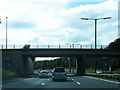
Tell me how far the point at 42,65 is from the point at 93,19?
143m

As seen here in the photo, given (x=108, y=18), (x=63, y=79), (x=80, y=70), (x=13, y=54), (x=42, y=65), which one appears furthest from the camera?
(x=42, y=65)

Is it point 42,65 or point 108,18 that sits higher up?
point 108,18

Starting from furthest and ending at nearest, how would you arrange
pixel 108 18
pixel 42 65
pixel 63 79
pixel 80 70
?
pixel 42 65 < pixel 80 70 < pixel 108 18 < pixel 63 79

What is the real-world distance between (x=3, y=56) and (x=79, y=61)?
809 inches

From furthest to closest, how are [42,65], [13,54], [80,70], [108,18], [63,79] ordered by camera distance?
[42,65]
[80,70]
[13,54]
[108,18]
[63,79]

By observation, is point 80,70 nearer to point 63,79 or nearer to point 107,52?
point 107,52

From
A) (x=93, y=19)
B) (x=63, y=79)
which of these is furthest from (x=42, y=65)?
(x=63, y=79)

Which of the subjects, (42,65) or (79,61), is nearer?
(79,61)

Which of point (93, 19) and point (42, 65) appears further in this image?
point (42, 65)

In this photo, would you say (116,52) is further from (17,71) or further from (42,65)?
(42,65)

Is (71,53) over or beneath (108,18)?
beneath

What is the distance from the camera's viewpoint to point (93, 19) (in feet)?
180

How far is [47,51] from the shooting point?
209 ft

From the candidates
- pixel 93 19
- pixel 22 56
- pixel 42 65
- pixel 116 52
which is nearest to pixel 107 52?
pixel 116 52
